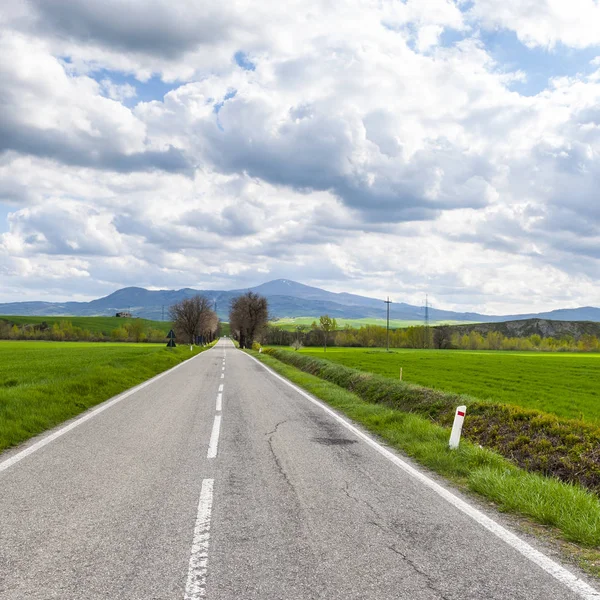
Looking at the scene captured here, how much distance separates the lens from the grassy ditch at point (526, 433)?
793cm

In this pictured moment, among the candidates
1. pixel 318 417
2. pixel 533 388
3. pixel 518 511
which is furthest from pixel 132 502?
pixel 533 388

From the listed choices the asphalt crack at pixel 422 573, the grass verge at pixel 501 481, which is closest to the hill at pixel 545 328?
the grass verge at pixel 501 481

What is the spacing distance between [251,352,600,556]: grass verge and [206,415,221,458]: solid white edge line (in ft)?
11.1

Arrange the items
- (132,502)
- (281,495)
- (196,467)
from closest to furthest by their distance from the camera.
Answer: (132,502), (281,495), (196,467)

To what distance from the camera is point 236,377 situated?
2294 cm

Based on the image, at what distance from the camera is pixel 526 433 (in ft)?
31.6

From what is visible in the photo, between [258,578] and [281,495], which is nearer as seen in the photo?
[258,578]

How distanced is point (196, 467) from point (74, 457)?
2.10m

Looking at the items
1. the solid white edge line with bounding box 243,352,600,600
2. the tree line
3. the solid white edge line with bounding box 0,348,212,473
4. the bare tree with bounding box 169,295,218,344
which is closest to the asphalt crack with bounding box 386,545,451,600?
the solid white edge line with bounding box 243,352,600,600

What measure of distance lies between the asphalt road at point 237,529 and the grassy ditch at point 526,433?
8.74 feet

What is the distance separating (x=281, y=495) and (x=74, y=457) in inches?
147

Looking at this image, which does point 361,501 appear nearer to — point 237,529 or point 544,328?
point 237,529

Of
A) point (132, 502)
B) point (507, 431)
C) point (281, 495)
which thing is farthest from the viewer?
point (507, 431)

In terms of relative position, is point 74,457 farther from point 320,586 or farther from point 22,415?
point 320,586
